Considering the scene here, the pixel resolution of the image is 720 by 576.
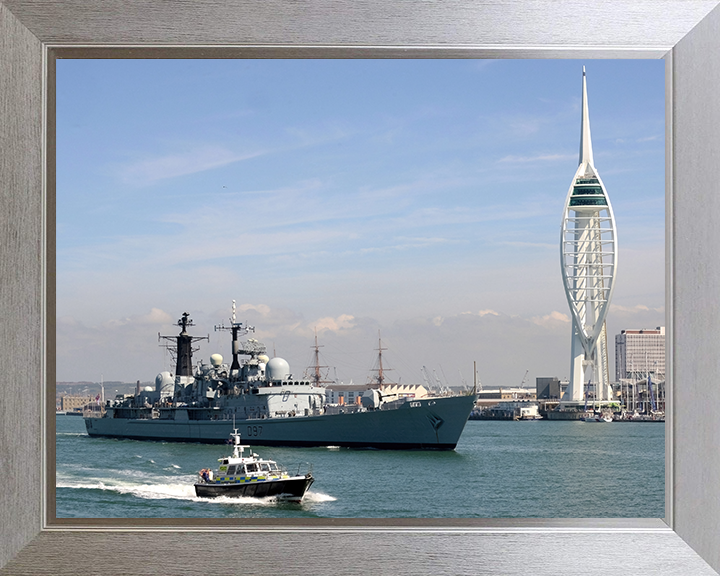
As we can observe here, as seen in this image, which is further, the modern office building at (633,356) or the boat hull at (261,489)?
the modern office building at (633,356)

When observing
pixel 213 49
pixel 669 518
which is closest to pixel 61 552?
pixel 213 49

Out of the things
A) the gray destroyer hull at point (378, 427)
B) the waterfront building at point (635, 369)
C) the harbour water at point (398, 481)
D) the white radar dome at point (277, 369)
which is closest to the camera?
the harbour water at point (398, 481)

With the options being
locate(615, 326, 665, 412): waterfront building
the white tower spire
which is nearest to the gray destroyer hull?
locate(615, 326, 665, 412): waterfront building

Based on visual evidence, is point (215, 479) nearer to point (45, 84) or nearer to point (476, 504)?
point (476, 504)

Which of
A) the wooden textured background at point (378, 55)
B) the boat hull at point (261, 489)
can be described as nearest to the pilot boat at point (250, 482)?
the boat hull at point (261, 489)

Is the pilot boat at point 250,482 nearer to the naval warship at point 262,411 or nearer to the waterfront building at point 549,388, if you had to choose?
the naval warship at point 262,411

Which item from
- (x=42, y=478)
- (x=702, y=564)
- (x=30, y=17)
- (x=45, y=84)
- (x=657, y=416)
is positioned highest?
(x=30, y=17)

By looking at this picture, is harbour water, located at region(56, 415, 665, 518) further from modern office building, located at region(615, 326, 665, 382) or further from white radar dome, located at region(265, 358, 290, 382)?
modern office building, located at region(615, 326, 665, 382)
